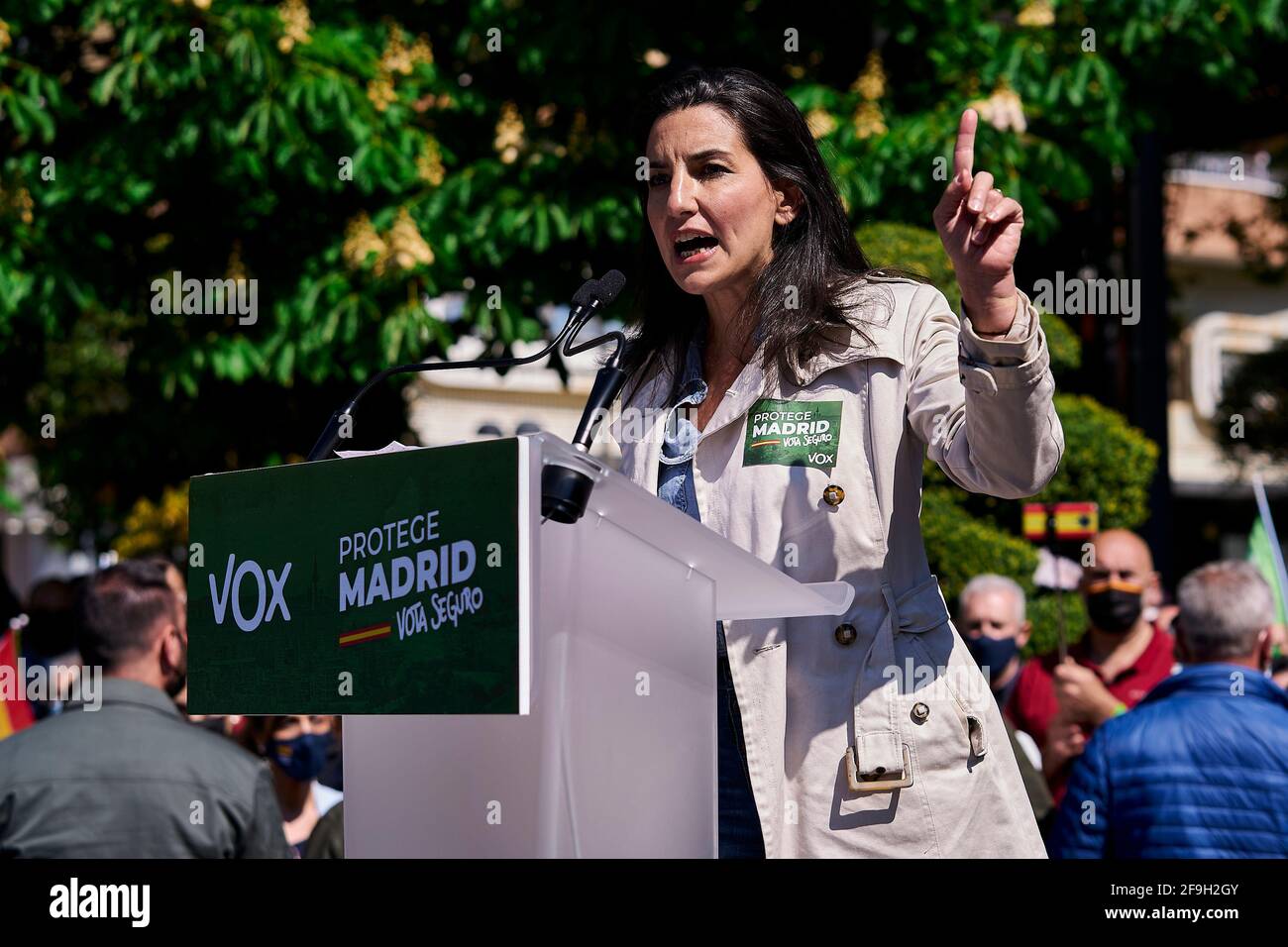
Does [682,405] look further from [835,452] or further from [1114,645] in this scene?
[1114,645]

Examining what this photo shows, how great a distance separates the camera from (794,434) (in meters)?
2.39

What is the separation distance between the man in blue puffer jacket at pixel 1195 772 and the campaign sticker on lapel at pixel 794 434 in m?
2.26

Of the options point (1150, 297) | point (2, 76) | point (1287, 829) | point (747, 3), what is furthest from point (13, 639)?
point (1150, 297)

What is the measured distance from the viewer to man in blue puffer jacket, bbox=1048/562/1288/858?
4.13 m

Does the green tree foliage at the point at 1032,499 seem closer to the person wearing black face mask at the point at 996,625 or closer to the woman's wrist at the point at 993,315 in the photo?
the person wearing black face mask at the point at 996,625

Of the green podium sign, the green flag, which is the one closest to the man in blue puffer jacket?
the green podium sign

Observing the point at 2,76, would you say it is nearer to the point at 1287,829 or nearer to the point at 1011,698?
the point at 1011,698

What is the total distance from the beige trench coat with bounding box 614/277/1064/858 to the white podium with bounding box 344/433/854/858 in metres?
0.23

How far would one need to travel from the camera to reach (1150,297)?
410 inches

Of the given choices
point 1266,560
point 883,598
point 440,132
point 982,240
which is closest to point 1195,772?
point 883,598

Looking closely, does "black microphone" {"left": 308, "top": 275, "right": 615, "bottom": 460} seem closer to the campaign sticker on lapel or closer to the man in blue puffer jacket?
the campaign sticker on lapel

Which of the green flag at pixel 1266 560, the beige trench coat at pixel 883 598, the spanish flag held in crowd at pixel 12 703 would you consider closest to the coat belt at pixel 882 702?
the beige trench coat at pixel 883 598

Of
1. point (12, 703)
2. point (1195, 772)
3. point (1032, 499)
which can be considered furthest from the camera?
point (1032, 499)

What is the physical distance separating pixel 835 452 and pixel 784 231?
0.45 m
